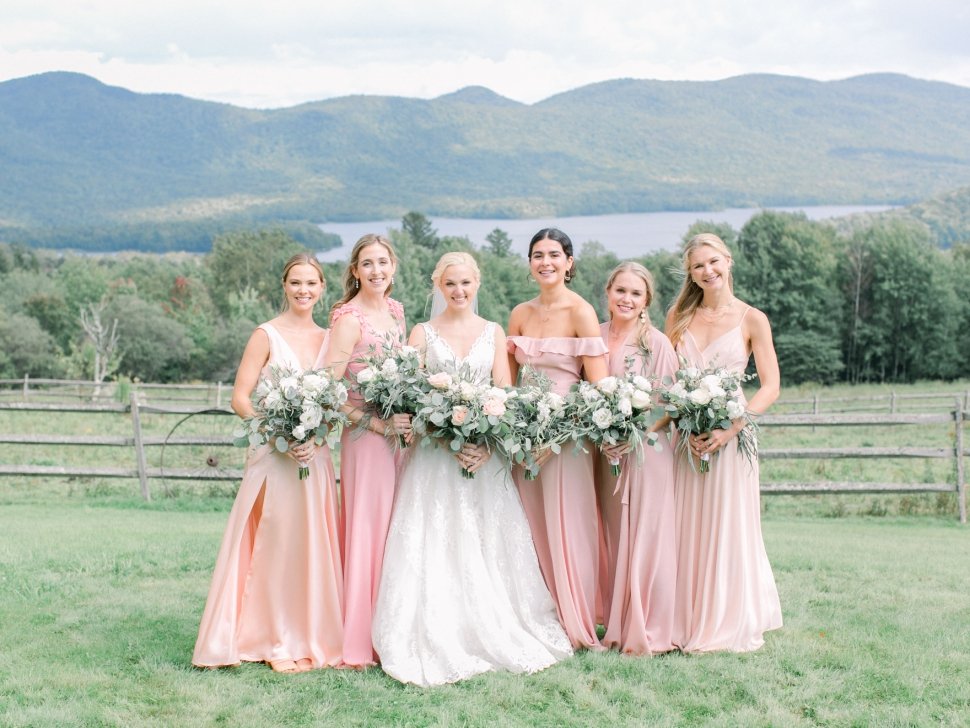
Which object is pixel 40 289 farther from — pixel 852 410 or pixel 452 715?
pixel 452 715

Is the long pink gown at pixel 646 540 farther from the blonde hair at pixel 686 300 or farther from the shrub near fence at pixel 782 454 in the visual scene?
the shrub near fence at pixel 782 454

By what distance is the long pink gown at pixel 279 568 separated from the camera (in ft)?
18.4

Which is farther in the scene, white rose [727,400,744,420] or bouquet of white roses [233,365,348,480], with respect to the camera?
white rose [727,400,744,420]

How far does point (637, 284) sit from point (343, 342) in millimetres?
1818

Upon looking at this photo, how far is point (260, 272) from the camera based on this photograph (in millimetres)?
87688

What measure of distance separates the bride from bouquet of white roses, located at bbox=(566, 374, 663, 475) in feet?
1.70

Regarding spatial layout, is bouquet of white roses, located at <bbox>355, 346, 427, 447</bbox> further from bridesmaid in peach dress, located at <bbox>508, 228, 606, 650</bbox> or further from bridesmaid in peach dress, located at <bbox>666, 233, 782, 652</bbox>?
bridesmaid in peach dress, located at <bbox>666, 233, 782, 652</bbox>

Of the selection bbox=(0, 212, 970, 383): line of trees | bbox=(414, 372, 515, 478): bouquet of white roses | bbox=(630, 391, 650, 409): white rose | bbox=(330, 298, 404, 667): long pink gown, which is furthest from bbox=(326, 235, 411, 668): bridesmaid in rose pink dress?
bbox=(0, 212, 970, 383): line of trees

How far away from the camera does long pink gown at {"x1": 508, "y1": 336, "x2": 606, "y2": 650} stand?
5.80 m

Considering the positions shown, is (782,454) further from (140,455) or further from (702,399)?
(140,455)

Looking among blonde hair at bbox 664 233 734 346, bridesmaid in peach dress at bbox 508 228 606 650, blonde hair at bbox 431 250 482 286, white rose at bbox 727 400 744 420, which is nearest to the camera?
white rose at bbox 727 400 744 420

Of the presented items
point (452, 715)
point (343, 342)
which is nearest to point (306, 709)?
point (452, 715)

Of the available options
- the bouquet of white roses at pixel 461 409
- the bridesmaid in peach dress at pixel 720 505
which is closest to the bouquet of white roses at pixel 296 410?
the bouquet of white roses at pixel 461 409

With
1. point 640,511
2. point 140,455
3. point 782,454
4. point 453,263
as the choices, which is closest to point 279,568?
point 453,263
